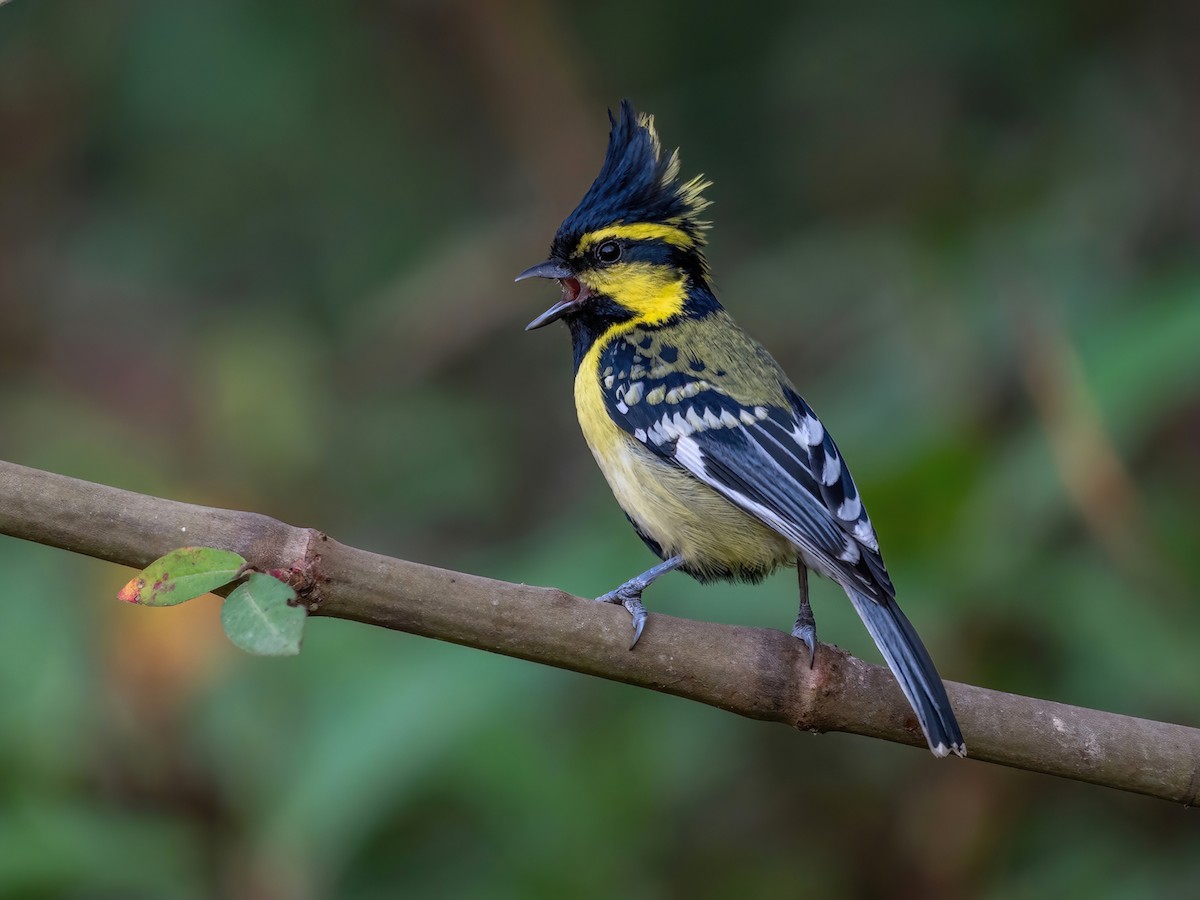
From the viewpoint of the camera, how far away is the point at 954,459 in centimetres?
344

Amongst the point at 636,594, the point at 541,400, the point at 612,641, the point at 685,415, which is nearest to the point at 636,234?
the point at 685,415

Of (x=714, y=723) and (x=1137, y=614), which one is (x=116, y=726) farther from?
(x=1137, y=614)

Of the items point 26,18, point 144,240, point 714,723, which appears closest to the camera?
point 714,723


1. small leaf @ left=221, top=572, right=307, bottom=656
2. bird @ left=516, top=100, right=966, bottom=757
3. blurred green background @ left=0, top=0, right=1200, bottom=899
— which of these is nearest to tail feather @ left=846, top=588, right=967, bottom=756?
bird @ left=516, top=100, right=966, bottom=757

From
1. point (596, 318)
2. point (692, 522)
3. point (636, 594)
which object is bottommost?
point (636, 594)

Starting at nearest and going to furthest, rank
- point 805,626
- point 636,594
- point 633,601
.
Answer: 1. point 633,601
2. point 636,594
3. point 805,626

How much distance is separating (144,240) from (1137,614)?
4712mm

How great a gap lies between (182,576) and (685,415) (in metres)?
1.42

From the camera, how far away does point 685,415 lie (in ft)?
9.77

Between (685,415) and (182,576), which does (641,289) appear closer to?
(685,415)

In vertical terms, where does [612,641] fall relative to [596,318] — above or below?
below

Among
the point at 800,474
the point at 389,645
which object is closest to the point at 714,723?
the point at 389,645

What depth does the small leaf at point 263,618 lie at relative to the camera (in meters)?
1.68

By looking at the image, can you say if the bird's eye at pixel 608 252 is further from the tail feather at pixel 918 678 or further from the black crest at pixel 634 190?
the tail feather at pixel 918 678
